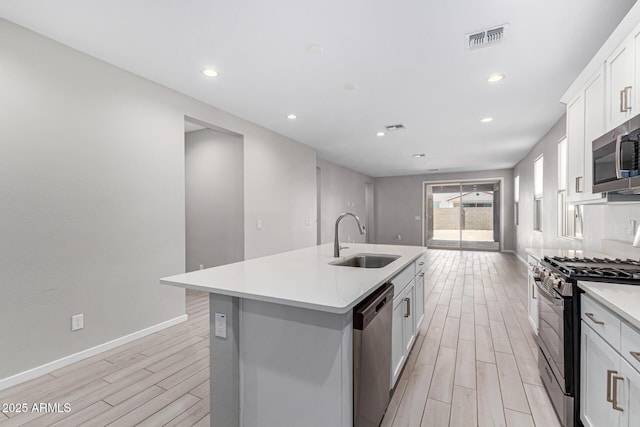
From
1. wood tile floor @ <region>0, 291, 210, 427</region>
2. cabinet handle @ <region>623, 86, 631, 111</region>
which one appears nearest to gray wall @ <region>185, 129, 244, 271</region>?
wood tile floor @ <region>0, 291, 210, 427</region>

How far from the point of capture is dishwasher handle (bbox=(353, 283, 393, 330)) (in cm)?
132

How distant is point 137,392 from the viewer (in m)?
2.01

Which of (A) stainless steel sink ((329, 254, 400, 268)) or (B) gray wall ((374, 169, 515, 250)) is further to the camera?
(B) gray wall ((374, 169, 515, 250))

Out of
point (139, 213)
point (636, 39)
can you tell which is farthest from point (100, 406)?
point (636, 39)

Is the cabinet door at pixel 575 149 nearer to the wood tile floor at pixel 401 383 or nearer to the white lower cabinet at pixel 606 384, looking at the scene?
the white lower cabinet at pixel 606 384

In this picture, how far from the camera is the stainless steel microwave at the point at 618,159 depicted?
1.50 m

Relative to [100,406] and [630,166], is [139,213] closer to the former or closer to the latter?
[100,406]

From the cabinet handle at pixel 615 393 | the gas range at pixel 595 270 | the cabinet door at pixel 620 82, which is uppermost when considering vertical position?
the cabinet door at pixel 620 82

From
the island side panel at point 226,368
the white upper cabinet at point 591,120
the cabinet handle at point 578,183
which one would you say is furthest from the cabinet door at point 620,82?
the island side panel at point 226,368

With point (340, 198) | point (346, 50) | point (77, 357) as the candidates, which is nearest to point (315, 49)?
point (346, 50)

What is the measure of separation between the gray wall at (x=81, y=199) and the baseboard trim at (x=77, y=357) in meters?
0.04

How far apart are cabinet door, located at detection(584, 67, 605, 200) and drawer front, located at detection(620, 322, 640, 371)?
1216mm

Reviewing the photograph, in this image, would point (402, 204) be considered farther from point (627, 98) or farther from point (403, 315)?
point (627, 98)

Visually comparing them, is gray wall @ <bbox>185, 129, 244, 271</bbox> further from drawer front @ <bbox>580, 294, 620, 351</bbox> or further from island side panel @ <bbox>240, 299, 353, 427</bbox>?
drawer front @ <bbox>580, 294, 620, 351</bbox>
